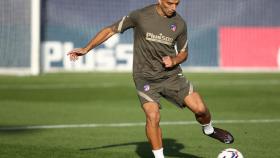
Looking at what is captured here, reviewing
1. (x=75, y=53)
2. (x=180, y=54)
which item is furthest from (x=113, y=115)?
(x=180, y=54)

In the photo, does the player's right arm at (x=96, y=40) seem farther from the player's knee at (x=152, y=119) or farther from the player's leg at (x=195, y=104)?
the player's leg at (x=195, y=104)

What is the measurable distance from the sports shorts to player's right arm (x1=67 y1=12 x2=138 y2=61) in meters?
A: 0.69

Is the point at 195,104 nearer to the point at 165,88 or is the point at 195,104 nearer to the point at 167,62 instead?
the point at 165,88

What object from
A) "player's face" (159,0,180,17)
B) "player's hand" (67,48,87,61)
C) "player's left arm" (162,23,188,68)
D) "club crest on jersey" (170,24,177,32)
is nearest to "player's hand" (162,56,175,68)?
"player's left arm" (162,23,188,68)

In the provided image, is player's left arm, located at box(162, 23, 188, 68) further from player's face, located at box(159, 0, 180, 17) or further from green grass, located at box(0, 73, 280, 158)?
green grass, located at box(0, 73, 280, 158)

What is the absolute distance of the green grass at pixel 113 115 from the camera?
1119cm

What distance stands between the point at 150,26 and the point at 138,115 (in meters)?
7.01

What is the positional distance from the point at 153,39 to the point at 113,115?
6.97 metres

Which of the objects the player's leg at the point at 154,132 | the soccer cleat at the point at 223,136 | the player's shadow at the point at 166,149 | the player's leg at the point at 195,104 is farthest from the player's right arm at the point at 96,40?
the soccer cleat at the point at 223,136

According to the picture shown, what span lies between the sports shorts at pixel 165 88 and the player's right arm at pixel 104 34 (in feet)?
2.26

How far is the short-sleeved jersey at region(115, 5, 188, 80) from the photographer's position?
969 cm

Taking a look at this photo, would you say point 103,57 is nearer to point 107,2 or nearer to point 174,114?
point 107,2

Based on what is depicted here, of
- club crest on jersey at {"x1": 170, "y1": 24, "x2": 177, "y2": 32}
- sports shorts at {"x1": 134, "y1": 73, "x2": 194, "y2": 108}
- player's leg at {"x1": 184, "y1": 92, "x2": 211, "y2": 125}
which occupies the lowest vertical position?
player's leg at {"x1": 184, "y1": 92, "x2": 211, "y2": 125}

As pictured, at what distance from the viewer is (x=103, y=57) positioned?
30.8 meters
